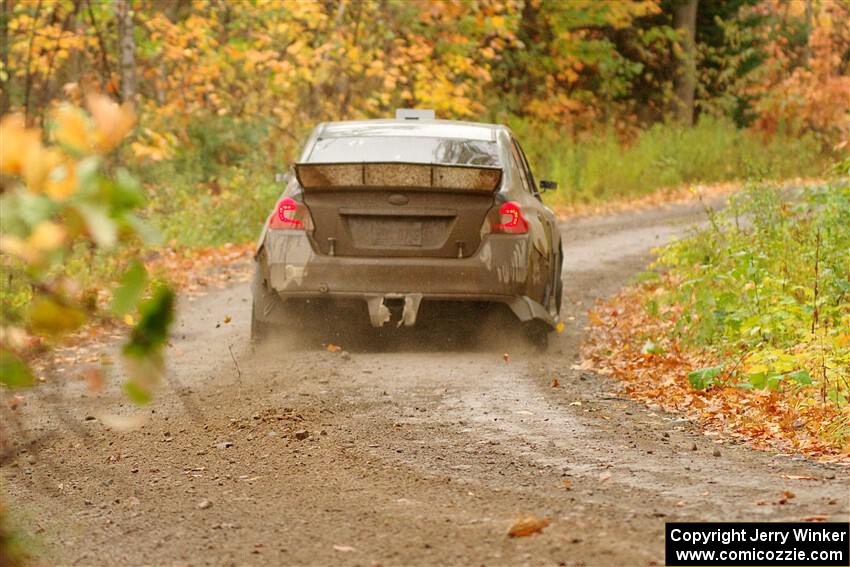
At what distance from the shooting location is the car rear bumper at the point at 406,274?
406 inches

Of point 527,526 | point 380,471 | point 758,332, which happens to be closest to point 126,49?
point 758,332

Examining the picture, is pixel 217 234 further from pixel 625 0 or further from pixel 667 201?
pixel 625 0

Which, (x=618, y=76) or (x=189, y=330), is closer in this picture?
(x=189, y=330)

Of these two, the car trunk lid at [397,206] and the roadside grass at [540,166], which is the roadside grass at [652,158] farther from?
the car trunk lid at [397,206]

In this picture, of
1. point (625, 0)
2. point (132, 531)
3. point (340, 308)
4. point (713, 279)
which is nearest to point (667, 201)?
point (625, 0)

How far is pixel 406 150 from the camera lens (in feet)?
35.8

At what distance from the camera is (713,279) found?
12281mm

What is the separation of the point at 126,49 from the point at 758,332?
12.8 meters

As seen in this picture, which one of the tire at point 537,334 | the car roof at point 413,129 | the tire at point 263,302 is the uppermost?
the car roof at point 413,129

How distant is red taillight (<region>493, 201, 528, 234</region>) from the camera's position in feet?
34.1

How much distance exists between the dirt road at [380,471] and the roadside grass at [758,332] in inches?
15.9

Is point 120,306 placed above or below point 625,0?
above

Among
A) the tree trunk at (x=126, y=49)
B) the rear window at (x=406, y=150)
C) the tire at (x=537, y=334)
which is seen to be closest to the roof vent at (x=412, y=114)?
the rear window at (x=406, y=150)

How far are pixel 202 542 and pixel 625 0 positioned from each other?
28.3 m
